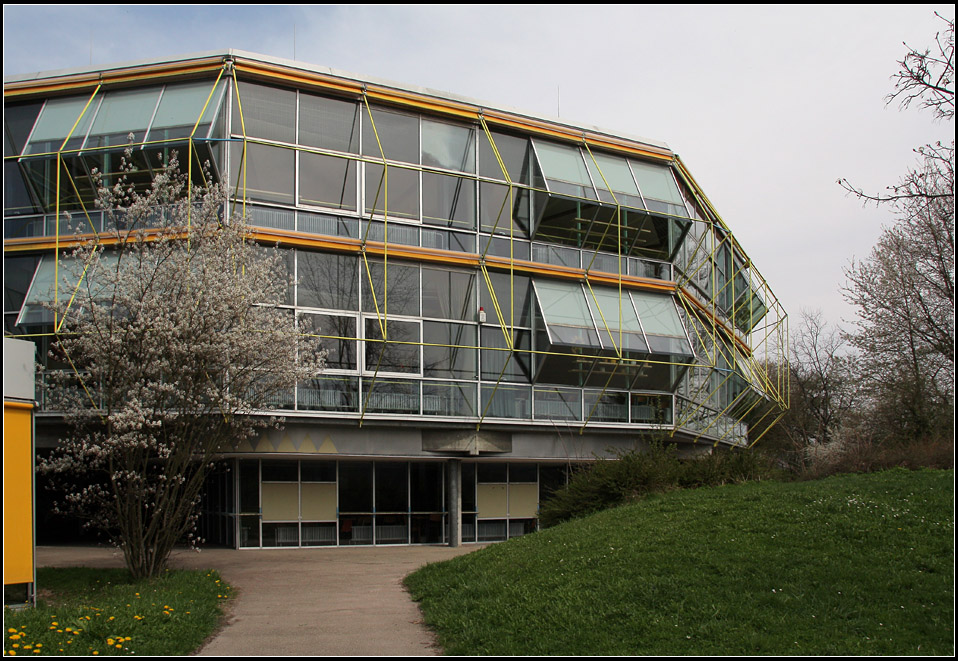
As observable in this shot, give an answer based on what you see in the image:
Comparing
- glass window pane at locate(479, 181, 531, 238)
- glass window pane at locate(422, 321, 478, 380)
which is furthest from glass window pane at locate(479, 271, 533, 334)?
glass window pane at locate(479, 181, 531, 238)

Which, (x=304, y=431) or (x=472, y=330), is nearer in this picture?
(x=304, y=431)

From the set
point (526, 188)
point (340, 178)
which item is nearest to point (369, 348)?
point (340, 178)

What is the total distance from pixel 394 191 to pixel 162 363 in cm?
1109

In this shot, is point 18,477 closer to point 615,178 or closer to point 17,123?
point 17,123

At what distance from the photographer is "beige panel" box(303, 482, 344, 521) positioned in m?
23.5

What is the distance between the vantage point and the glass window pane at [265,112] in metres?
22.9

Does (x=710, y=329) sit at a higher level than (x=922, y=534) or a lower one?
higher

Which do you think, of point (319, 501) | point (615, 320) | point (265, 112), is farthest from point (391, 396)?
point (265, 112)

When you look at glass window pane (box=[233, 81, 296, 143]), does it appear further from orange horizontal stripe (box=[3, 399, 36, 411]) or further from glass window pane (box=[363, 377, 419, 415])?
orange horizontal stripe (box=[3, 399, 36, 411])

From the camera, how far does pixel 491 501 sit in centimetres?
2612

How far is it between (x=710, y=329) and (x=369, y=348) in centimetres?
1374

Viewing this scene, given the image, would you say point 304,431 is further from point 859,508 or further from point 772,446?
point 772,446

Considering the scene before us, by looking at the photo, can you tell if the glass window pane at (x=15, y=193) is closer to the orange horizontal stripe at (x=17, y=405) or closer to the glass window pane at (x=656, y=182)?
the orange horizontal stripe at (x=17, y=405)

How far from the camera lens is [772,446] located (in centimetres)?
4716
